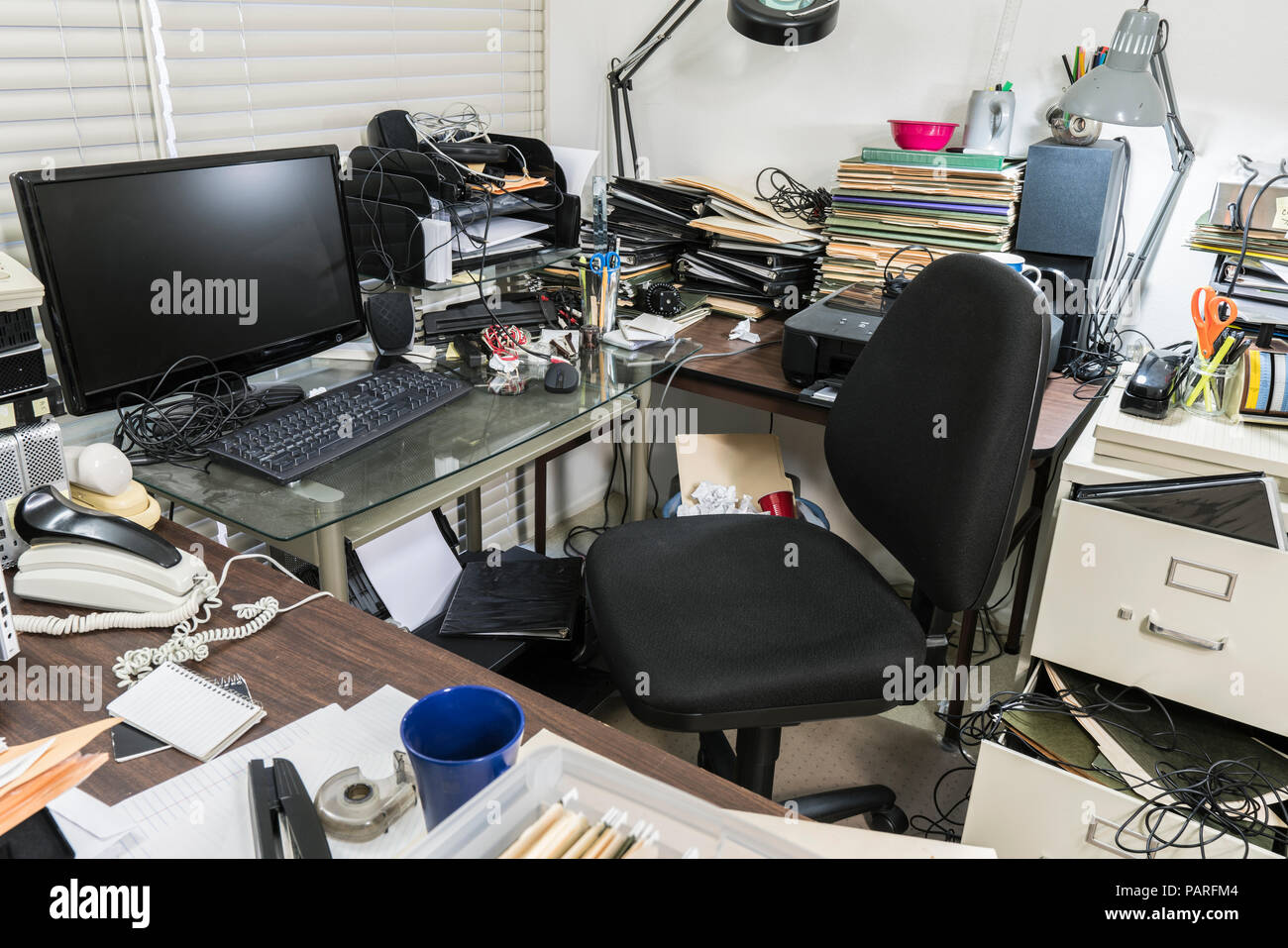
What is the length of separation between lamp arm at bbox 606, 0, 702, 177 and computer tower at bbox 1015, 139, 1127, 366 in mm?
920

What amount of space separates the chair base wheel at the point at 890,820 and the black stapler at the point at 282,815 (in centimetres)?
122

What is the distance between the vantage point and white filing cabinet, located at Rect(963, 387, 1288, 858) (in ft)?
4.32

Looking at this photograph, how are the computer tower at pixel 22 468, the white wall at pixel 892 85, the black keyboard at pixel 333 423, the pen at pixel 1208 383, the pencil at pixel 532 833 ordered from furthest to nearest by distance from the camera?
the white wall at pixel 892 85 < the pen at pixel 1208 383 < the black keyboard at pixel 333 423 < the computer tower at pixel 22 468 < the pencil at pixel 532 833

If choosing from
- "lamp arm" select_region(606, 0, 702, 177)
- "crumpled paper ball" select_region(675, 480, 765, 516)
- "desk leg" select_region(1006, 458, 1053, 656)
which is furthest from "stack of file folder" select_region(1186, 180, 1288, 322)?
"lamp arm" select_region(606, 0, 702, 177)

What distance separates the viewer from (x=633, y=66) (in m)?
2.45

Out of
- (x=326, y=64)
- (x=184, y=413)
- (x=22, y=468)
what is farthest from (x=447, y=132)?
(x=22, y=468)

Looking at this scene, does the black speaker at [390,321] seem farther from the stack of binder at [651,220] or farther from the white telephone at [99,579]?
the white telephone at [99,579]

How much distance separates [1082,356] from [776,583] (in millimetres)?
975

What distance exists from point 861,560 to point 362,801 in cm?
99

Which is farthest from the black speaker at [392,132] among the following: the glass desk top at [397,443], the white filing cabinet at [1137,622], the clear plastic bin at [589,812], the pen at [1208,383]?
the clear plastic bin at [589,812]

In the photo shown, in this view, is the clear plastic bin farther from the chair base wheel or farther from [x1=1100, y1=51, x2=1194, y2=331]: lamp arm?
[x1=1100, y1=51, x2=1194, y2=331]: lamp arm

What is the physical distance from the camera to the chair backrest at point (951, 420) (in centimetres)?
125

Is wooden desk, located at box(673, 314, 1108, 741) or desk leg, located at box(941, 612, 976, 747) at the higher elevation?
wooden desk, located at box(673, 314, 1108, 741)

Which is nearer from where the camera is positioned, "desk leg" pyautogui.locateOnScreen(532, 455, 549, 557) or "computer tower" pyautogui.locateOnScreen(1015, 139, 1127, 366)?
"computer tower" pyautogui.locateOnScreen(1015, 139, 1127, 366)
